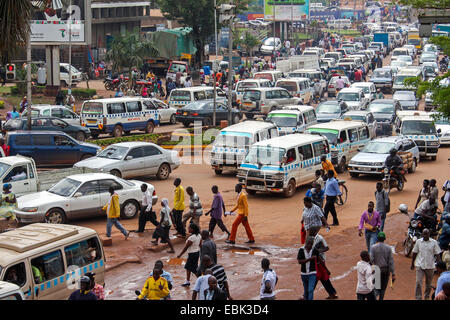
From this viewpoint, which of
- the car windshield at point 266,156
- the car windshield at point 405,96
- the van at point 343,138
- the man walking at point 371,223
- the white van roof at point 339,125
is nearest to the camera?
the man walking at point 371,223

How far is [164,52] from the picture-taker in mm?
54188

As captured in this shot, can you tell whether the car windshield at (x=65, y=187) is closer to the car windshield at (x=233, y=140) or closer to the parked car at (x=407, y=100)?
the car windshield at (x=233, y=140)

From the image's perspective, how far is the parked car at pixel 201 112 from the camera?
33656 mm

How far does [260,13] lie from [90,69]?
60.3 meters

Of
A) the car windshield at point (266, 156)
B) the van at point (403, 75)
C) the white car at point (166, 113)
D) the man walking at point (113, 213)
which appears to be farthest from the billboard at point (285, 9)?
the man walking at point (113, 213)

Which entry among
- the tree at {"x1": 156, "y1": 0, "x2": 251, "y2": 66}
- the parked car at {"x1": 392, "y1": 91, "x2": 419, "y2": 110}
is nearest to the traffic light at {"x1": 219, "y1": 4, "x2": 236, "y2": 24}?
the parked car at {"x1": 392, "y1": 91, "x2": 419, "y2": 110}

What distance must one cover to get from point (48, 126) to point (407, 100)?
19871mm

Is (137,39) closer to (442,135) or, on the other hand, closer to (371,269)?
(442,135)

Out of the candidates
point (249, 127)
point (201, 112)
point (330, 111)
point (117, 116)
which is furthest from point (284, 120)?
point (117, 116)

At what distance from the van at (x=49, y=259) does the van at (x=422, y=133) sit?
17979 millimetres

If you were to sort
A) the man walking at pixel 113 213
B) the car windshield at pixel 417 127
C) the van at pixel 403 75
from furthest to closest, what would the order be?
1. the van at pixel 403 75
2. the car windshield at pixel 417 127
3. the man walking at pixel 113 213

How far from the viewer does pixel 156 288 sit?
429 inches

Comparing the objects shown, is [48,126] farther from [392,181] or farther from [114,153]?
[392,181]

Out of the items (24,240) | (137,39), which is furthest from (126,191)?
(137,39)
